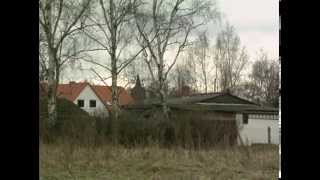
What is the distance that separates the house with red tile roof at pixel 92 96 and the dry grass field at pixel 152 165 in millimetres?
3054

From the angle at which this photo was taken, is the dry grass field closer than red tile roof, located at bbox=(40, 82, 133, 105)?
Yes

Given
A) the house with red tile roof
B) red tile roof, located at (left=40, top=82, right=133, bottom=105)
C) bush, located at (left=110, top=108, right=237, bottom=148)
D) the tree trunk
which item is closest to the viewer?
bush, located at (left=110, top=108, right=237, bottom=148)

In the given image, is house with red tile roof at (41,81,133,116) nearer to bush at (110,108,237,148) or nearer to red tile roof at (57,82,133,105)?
red tile roof at (57,82,133,105)

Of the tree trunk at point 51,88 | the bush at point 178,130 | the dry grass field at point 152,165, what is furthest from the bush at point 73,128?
the dry grass field at point 152,165

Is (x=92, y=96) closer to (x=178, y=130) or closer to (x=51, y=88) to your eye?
(x=51, y=88)

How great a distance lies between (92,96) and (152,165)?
1249 cm

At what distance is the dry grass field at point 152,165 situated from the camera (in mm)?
4848

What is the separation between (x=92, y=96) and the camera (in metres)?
17.8

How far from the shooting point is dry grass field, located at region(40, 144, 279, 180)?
191 inches

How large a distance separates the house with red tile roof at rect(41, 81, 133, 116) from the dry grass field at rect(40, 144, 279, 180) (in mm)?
3054

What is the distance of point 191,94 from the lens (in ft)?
49.6

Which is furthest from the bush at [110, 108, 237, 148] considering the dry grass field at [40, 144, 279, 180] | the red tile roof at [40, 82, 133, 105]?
the red tile roof at [40, 82, 133, 105]

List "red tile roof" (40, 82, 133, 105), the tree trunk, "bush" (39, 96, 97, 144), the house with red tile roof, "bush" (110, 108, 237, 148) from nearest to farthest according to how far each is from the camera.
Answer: "bush" (39, 96, 97, 144) < "bush" (110, 108, 237, 148) < the tree trunk < the house with red tile roof < "red tile roof" (40, 82, 133, 105)
